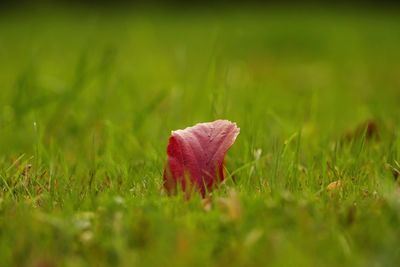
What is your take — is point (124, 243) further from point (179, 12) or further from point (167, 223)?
point (179, 12)

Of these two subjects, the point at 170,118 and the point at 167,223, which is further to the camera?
the point at 170,118

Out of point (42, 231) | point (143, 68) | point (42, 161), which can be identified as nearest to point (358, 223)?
point (42, 231)

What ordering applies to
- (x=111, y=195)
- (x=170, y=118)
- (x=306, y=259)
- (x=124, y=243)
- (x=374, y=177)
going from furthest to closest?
(x=170, y=118)
(x=374, y=177)
(x=111, y=195)
(x=124, y=243)
(x=306, y=259)

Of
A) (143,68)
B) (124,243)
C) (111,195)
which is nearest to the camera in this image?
(124,243)

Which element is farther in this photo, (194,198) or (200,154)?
(200,154)

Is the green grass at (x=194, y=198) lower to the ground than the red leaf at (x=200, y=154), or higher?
lower

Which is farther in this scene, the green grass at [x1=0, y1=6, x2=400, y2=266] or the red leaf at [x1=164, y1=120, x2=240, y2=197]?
the red leaf at [x1=164, y1=120, x2=240, y2=197]

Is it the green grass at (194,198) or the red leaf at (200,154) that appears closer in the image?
the green grass at (194,198)

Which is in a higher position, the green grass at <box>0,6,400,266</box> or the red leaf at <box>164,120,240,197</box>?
the red leaf at <box>164,120,240,197</box>
